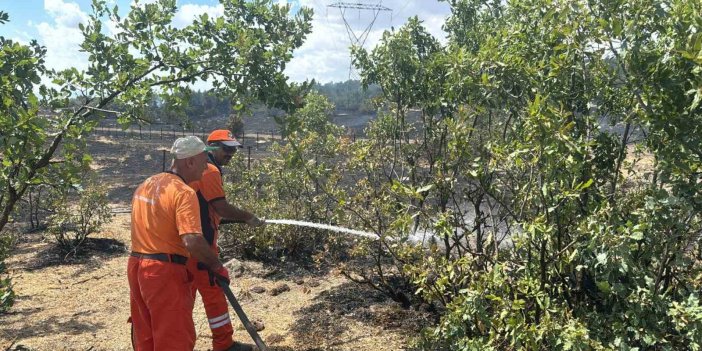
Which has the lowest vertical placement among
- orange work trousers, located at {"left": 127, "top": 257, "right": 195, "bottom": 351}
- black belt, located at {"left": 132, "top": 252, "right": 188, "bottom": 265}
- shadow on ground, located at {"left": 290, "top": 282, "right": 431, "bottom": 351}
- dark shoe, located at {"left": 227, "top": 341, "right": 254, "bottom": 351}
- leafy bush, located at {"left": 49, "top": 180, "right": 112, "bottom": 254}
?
shadow on ground, located at {"left": 290, "top": 282, "right": 431, "bottom": 351}

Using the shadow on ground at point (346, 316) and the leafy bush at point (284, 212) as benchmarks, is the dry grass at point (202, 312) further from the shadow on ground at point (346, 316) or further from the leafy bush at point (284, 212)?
the leafy bush at point (284, 212)

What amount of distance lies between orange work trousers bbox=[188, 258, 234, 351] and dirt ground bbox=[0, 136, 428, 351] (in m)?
0.57

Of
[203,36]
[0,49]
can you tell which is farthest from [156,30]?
[0,49]

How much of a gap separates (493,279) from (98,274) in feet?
21.1

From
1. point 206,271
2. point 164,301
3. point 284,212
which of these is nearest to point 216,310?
point 206,271

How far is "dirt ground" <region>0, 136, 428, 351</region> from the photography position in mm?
4750

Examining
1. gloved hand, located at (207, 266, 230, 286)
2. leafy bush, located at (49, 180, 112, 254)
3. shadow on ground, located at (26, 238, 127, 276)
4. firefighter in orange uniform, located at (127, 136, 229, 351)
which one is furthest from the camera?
leafy bush, located at (49, 180, 112, 254)

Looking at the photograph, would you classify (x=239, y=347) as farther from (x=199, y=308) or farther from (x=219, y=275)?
(x=199, y=308)

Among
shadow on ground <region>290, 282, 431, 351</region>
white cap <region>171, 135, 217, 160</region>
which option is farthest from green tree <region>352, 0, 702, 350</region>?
white cap <region>171, 135, 217, 160</region>

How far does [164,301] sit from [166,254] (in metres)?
0.30

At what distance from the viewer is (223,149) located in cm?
446

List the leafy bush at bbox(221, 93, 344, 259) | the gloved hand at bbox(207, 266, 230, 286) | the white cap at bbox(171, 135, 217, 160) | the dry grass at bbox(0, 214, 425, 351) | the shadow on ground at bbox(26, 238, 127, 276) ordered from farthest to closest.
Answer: the shadow on ground at bbox(26, 238, 127, 276) < the leafy bush at bbox(221, 93, 344, 259) < the dry grass at bbox(0, 214, 425, 351) < the gloved hand at bbox(207, 266, 230, 286) < the white cap at bbox(171, 135, 217, 160)

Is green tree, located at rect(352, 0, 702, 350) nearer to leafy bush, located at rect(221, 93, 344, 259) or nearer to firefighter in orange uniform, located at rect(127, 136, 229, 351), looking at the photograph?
firefighter in orange uniform, located at rect(127, 136, 229, 351)

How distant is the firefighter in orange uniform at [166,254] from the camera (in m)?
3.07
